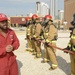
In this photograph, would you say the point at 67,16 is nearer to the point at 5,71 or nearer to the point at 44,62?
the point at 44,62

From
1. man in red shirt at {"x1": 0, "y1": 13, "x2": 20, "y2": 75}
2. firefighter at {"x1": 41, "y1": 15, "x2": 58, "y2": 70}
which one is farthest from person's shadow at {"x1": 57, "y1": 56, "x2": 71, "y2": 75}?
man in red shirt at {"x1": 0, "y1": 13, "x2": 20, "y2": 75}

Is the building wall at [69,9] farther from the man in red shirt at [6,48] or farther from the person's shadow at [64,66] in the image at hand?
the man in red shirt at [6,48]

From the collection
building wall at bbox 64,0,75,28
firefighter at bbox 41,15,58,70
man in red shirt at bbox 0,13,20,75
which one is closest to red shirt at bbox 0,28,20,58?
man in red shirt at bbox 0,13,20,75

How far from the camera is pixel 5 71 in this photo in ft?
15.9

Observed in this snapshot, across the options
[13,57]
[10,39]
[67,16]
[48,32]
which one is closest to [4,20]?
[10,39]

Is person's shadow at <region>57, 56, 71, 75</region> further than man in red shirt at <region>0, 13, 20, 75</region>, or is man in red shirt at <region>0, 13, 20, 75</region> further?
person's shadow at <region>57, 56, 71, 75</region>

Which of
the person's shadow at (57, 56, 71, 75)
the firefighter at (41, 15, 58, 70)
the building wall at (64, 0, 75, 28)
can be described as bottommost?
the person's shadow at (57, 56, 71, 75)

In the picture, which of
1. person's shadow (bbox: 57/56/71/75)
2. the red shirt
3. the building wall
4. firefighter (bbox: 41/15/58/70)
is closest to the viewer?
the red shirt

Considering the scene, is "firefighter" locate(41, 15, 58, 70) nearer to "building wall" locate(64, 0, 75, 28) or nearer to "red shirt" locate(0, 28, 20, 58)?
"red shirt" locate(0, 28, 20, 58)

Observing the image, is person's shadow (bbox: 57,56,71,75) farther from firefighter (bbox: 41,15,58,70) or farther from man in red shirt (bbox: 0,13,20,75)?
man in red shirt (bbox: 0,13,20,75)

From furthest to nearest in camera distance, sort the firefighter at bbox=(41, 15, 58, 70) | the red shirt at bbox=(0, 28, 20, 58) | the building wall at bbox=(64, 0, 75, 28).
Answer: the building wall at bbox=(64, 0, 75, 28) → the firefighter at bbox=(41, 15, 58, 70) → the red shirt at bbox=(0, 28, 20, 58)

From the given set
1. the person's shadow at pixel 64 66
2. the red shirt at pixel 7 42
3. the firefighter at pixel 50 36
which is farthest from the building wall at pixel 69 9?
the red shirt at pixel 7 42

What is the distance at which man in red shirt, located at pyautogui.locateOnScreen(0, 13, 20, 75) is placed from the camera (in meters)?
4.72

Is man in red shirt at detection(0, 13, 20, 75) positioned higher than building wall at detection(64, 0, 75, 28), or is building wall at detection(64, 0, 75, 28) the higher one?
building wall at detection(64, 0, 75, 28)
